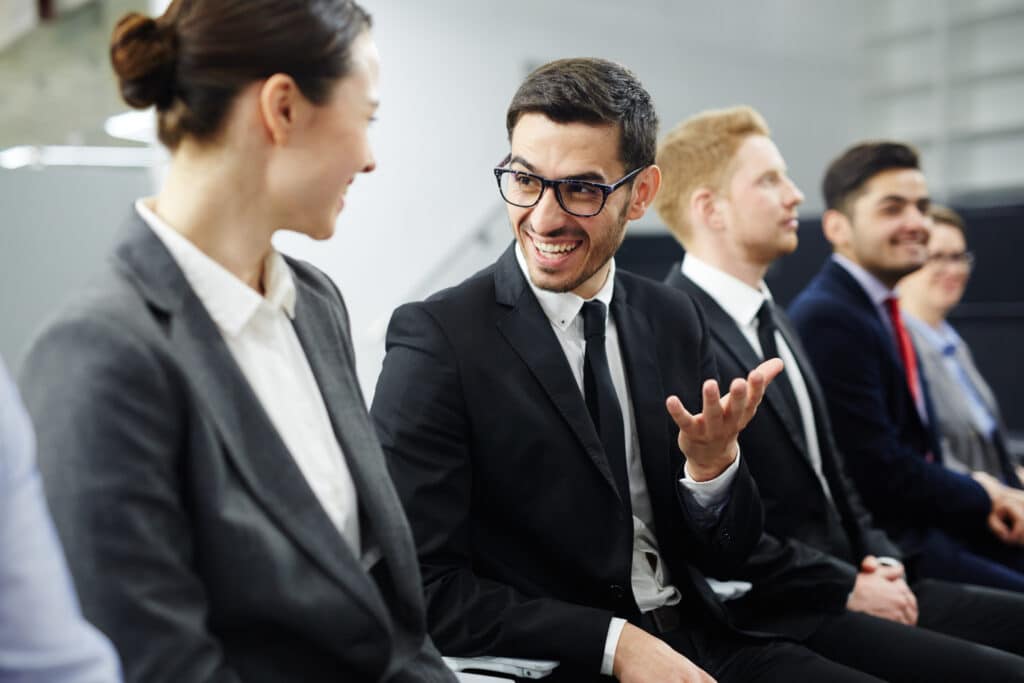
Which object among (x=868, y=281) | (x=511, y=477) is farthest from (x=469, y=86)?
(x=511, y=477)

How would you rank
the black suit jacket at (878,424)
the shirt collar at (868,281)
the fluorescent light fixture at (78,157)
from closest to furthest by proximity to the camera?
the black suit jacket at (878,424)
the shirt collar at (868,281)
the fluorescent light fixture at (78,157)

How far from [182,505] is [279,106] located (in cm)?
41

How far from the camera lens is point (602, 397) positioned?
5.21 ft

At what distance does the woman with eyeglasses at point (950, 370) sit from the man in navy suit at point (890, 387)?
229 millimetres

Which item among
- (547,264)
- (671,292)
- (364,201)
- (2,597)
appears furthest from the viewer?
(364,201)

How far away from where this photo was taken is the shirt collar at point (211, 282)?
1.05 metres

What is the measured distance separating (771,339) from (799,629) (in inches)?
24.8

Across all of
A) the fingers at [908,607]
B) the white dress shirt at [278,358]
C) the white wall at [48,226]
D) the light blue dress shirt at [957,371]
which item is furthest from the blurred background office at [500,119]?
the fingers at [908,607]

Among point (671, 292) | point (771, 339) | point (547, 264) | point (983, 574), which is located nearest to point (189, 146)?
point (547, 264)

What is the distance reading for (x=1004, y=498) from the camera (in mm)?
2561

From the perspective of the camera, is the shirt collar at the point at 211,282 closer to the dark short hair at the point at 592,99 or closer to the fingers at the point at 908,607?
the dark short hair at the point at 592,99

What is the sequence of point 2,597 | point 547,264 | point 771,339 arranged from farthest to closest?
point 771,339, point 547,264, point 2,597

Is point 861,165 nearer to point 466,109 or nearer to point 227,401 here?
point 466,109

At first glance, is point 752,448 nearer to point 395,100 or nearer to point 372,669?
point 372,669
